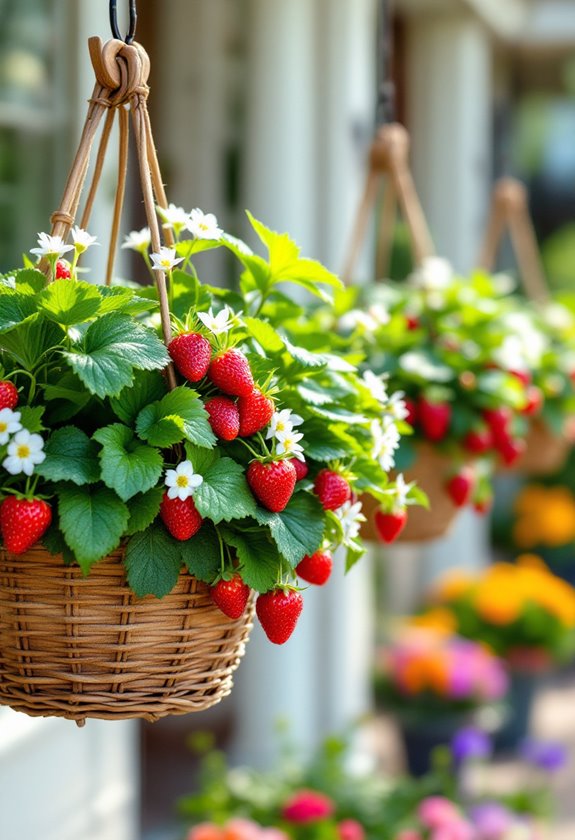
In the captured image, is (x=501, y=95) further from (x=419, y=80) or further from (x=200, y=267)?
(x=200, y=267)

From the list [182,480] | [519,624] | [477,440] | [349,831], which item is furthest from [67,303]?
[519,624]

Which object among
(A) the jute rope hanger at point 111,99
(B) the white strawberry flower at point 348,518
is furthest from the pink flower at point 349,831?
(A) the jute rope hanger at point 111,99

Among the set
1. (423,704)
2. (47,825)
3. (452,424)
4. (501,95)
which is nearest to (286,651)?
(423,704)

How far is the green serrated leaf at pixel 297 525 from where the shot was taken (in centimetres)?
106

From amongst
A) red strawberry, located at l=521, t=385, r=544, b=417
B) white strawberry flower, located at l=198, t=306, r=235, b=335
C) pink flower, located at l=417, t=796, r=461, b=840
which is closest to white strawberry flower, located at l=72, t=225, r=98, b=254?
white strawberry flower, located at l=198, t=306, r=235, b=335

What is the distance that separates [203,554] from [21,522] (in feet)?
0.54

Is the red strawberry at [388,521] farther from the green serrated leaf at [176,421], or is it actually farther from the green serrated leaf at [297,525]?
the green serrated leaf at [176,421]

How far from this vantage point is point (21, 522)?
3.25ft

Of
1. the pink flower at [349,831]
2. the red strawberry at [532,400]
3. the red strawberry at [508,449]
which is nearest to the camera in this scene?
the red strawberry at [508,449]

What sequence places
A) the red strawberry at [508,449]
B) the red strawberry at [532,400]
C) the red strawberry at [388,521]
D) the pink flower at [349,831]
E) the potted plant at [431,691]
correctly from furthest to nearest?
the potted plant at [431,691] → the pink flower at [349,831] → the red strawberry at [532,400] → the red strawberry at [508,449] → the red strawberry at [388,521]

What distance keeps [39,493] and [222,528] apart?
164 mm

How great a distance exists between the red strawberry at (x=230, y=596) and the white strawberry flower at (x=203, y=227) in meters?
0.32

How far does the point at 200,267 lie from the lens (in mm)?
3664

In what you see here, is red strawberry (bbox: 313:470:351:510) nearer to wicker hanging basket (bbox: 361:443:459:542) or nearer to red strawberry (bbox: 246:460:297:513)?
red strawberry (bbox: 246:460:297:513)
